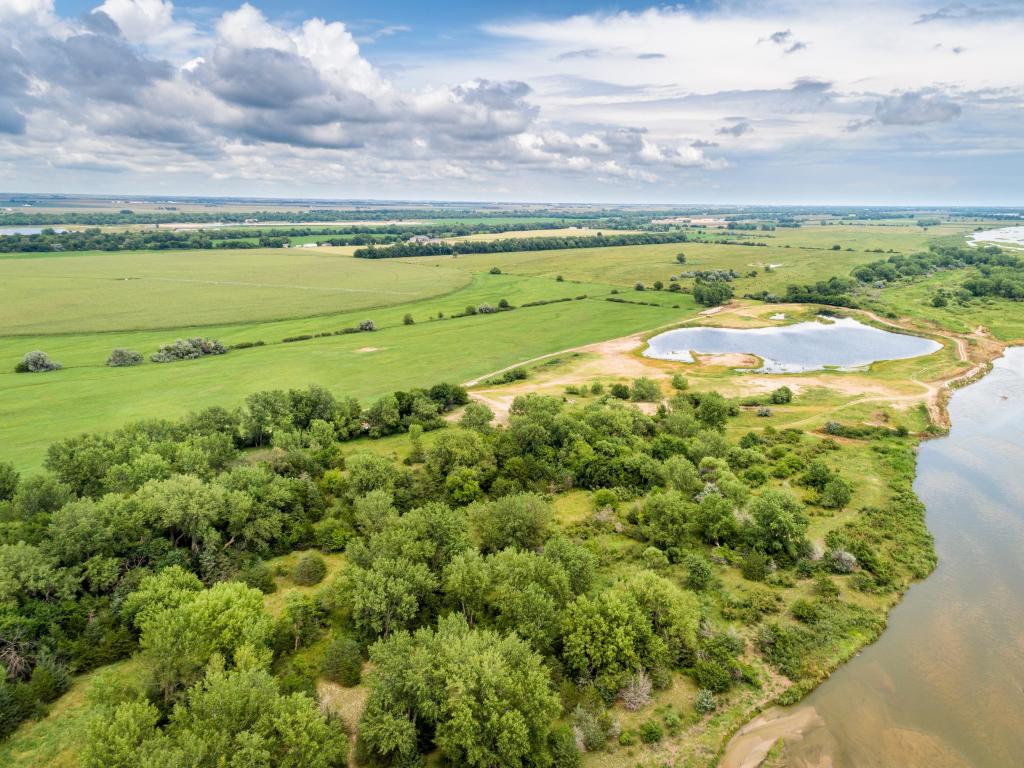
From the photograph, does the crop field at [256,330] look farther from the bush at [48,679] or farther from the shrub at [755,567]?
the shrub at [755,567]

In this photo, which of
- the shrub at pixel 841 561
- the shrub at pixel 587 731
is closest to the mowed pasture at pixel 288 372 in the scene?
the shrub at pixel 587 731

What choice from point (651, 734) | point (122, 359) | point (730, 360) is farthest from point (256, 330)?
point (651, 734)

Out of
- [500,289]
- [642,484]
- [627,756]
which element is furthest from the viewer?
[500,289]

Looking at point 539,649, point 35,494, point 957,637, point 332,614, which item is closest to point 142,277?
point 35,494

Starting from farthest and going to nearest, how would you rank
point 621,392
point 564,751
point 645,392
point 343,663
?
1. point 621,392
2. point 645,392
3. point 343,663
4. point 564,751

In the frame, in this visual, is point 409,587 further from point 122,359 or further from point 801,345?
point 801,345

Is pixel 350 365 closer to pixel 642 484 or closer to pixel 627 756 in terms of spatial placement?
pixel 642 484
